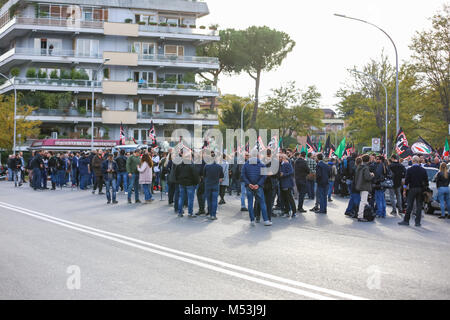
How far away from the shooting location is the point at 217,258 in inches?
359

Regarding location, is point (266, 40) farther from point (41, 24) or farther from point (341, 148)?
point (341, 148)

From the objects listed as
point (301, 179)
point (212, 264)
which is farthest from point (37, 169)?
point (212, 264)

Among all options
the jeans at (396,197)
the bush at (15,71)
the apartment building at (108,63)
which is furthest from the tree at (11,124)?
the jeans at (396,197)

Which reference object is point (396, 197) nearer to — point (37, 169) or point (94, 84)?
point (37, 169)

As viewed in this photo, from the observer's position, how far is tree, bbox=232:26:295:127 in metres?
67.6

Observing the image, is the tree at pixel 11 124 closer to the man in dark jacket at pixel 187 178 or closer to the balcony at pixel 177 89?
the balcony at pixel 177 89

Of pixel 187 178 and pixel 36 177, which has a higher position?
pixel 187 178

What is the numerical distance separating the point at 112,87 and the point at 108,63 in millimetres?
2534

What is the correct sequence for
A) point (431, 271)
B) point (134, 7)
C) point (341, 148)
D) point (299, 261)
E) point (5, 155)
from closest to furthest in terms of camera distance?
point (431, 271), point (299, 261), point (341, 148), point (5, 155), point (134, 7)

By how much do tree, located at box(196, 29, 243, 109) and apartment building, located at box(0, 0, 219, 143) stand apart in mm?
3643

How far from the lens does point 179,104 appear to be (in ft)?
211

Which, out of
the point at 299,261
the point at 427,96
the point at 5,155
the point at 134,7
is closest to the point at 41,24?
the point at 134,7

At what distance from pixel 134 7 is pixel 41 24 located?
9.82 meters

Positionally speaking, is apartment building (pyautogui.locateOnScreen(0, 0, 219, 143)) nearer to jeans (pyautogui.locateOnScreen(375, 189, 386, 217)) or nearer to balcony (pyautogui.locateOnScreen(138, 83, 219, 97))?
balcony (pyautogui.locateOnScreen(138, 83, 219, 97))
